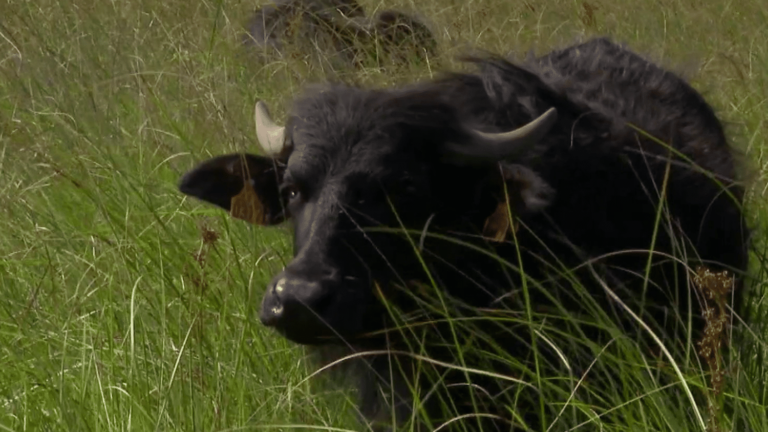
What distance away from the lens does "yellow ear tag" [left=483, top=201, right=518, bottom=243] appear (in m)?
3.03

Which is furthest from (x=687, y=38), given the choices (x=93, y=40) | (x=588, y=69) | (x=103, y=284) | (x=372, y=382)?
(x=103, y=284)

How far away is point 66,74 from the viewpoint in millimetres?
5297

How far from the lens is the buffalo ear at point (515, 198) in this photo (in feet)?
9.84

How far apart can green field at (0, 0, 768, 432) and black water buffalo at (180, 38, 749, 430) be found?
18 cm

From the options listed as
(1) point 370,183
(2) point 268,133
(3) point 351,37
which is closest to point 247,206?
(2) point 268,133

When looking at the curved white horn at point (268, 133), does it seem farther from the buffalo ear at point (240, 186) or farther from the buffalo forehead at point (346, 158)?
the buffalo forehead at point (346, 158)

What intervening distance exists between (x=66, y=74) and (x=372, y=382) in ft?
8.89

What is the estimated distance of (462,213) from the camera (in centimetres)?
324

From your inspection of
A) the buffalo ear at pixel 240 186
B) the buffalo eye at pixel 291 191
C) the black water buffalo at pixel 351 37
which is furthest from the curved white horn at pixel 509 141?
the black water buffalo at pixel 351 37

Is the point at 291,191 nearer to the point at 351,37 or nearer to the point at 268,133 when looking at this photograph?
the point at 268,133

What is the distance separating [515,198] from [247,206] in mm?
828

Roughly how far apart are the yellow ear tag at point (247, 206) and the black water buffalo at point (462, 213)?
0.11 feet

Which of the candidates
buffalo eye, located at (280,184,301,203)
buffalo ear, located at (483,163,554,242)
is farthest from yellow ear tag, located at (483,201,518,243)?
buffalo eye, located at (280,184,301,203)

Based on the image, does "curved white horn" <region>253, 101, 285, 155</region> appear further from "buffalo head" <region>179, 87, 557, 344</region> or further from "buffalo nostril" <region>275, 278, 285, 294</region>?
"buffalo nostril" <region>275, 278, 285, 294</region>
